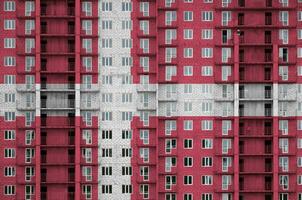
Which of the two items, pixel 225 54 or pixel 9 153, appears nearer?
pixel 9 153

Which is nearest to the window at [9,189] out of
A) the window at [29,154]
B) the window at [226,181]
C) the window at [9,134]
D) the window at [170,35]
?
the window at [29,154]

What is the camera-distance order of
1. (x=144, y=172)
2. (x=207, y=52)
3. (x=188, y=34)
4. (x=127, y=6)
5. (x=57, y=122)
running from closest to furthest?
(x=57, y=122), (x=144, y=172), (x=207, y=52), (x=188, y=34), (x=127, y=6)

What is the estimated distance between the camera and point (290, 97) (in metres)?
81.4

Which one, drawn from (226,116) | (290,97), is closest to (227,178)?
(226,116)

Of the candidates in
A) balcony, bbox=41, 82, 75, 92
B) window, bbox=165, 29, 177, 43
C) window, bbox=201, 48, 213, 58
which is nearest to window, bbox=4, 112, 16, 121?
balcony, bbox=41, 82, 75, 92

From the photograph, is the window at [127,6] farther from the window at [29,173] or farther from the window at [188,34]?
the window at [29,173]

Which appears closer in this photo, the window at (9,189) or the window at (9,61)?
the window at (9,189)

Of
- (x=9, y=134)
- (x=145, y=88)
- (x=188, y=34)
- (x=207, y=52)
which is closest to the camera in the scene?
(x=9, y=134)

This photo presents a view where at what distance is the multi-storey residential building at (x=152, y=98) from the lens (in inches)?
3184

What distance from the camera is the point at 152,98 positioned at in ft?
269

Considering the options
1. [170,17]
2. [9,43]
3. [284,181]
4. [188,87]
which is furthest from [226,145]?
[9,43]

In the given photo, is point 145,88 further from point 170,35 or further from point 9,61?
point 9,61

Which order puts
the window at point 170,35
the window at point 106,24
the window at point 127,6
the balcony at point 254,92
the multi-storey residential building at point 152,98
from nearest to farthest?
the multi-storey residential building at point 152,98
the balcony at point 254,92
the window at point 170,35
the window at point 106,24
the window at point 127,6

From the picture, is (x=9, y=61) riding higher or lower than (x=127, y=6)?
lower
